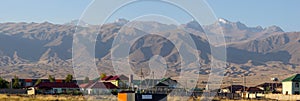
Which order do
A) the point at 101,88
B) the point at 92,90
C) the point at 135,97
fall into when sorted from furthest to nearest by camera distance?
the point at 101,88 < the point at 92,90 < the point at 135,97

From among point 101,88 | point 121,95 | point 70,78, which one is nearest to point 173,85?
point 101,88

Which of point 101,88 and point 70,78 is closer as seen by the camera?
point 101,88

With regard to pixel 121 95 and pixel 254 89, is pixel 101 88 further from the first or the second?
pixel 121 95

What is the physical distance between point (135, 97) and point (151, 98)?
1.27 metres

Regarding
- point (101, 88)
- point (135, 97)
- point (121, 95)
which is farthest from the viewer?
point (101, 88)

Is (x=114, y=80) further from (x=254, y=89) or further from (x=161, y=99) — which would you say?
(x=161, y=99)

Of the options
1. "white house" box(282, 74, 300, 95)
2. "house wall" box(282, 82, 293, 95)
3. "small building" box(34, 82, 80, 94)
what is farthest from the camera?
"small building" box(34, 82, 80, 94)

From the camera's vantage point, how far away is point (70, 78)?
125562mm

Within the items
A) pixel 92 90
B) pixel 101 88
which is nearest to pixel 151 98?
pixel 92 90

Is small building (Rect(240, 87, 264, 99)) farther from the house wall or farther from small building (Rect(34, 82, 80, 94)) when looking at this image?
small building (Rect(34, 82, 80, 94))

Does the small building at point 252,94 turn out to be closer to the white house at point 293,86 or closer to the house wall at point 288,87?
the house wall at point 288,87

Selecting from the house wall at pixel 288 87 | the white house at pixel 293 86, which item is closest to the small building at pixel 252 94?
the house wall at pixel 288 87

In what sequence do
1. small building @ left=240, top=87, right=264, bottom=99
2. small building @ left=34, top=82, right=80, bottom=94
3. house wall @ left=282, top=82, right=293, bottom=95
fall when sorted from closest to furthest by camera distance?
small building @ left=240, top=87, right=264, bottom=99, house wall @ left=282, top=82, right=293, bottom=95, small building @ left=34, top=82, right=80, bottom=94

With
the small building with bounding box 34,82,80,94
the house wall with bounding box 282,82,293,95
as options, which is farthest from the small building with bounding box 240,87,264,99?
the small building with bounding box 34,82,80,94
